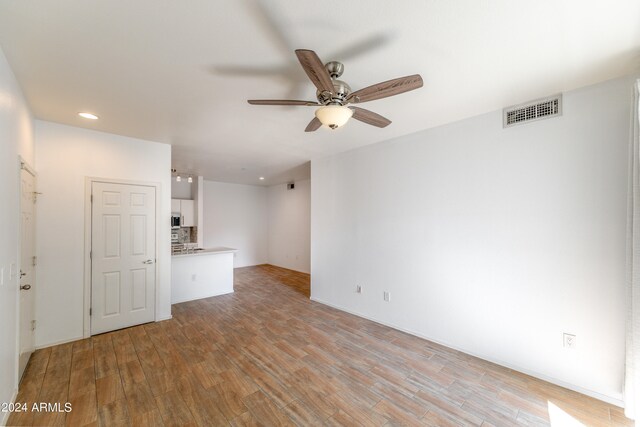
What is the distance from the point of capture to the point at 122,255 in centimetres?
346

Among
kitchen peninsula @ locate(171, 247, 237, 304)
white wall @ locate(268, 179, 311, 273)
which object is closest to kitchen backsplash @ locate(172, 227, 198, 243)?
A: kitchen peninsula @ locate(171, 247, 237, 304)

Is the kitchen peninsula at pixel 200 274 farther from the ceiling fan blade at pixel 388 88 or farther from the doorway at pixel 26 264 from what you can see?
the ceiling fan blade at pixel 388 88

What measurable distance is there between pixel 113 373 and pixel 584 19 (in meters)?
4.52

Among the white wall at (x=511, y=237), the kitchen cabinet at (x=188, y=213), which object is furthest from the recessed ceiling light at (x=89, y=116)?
the kitchen cabinet at (x=188, y=213)

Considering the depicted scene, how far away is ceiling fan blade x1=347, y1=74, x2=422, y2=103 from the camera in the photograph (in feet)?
5.23

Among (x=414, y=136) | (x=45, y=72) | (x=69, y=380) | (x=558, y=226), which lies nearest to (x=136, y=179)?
(x=45, y=72)

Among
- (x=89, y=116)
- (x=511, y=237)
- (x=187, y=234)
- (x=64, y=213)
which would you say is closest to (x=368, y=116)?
(x=511, y=237)

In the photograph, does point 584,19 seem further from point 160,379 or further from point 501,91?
point 160,379

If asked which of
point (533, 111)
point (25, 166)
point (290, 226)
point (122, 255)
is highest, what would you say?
point (533, 111)

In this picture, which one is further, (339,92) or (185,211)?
(185,211)

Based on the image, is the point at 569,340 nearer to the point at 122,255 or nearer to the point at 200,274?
the point at 122,255

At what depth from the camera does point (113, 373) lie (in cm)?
246

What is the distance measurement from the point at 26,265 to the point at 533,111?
17.0 feet

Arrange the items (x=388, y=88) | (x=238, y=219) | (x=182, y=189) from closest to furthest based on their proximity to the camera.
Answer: (x=388, y=88), (x=182, y=189), (x=238, y=219)
